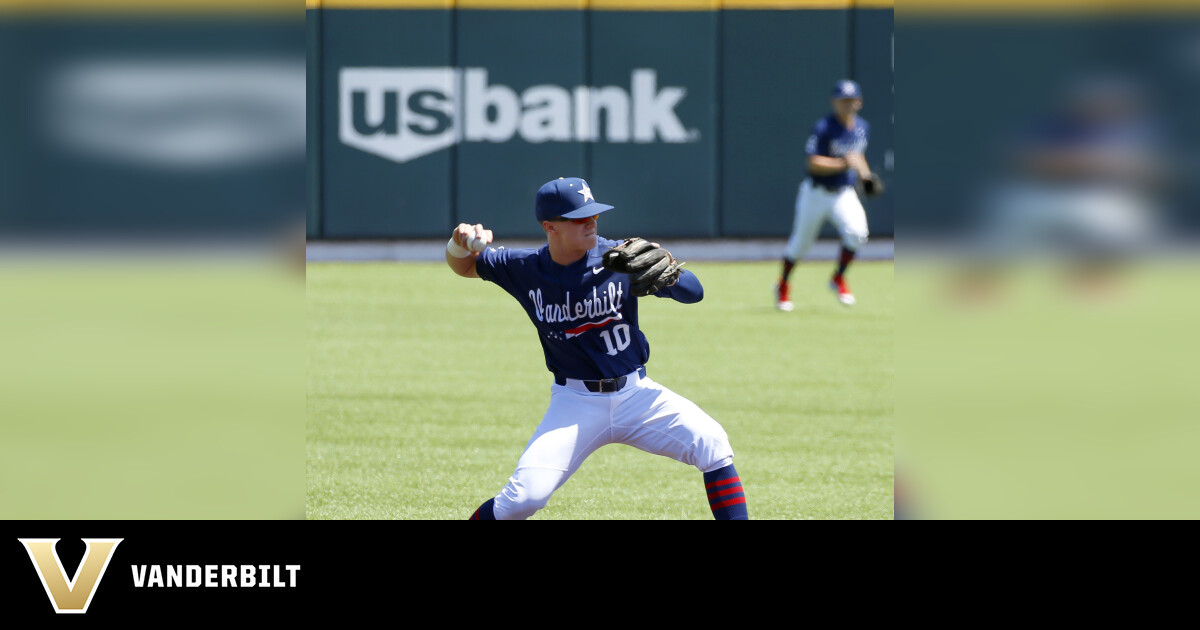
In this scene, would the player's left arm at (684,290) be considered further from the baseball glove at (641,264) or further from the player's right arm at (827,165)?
the player's right arm at (827,165)

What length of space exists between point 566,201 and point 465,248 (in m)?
0.55

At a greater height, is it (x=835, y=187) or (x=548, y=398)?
(x=835, y=187)

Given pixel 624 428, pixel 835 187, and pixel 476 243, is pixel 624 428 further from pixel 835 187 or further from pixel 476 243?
pixel 835 187

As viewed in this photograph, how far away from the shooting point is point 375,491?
6410mm

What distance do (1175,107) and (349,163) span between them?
15749mm

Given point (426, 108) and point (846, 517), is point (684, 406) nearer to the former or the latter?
point (846, 517)

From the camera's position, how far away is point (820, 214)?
13.0 m

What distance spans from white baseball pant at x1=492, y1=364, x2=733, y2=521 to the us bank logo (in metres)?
12.2

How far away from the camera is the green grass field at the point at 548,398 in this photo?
639 cm

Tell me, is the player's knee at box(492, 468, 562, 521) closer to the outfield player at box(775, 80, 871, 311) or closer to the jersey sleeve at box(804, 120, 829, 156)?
the outfield player at box(775, 80, 871, 311)

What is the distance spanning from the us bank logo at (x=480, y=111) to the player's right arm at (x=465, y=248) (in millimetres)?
11846
